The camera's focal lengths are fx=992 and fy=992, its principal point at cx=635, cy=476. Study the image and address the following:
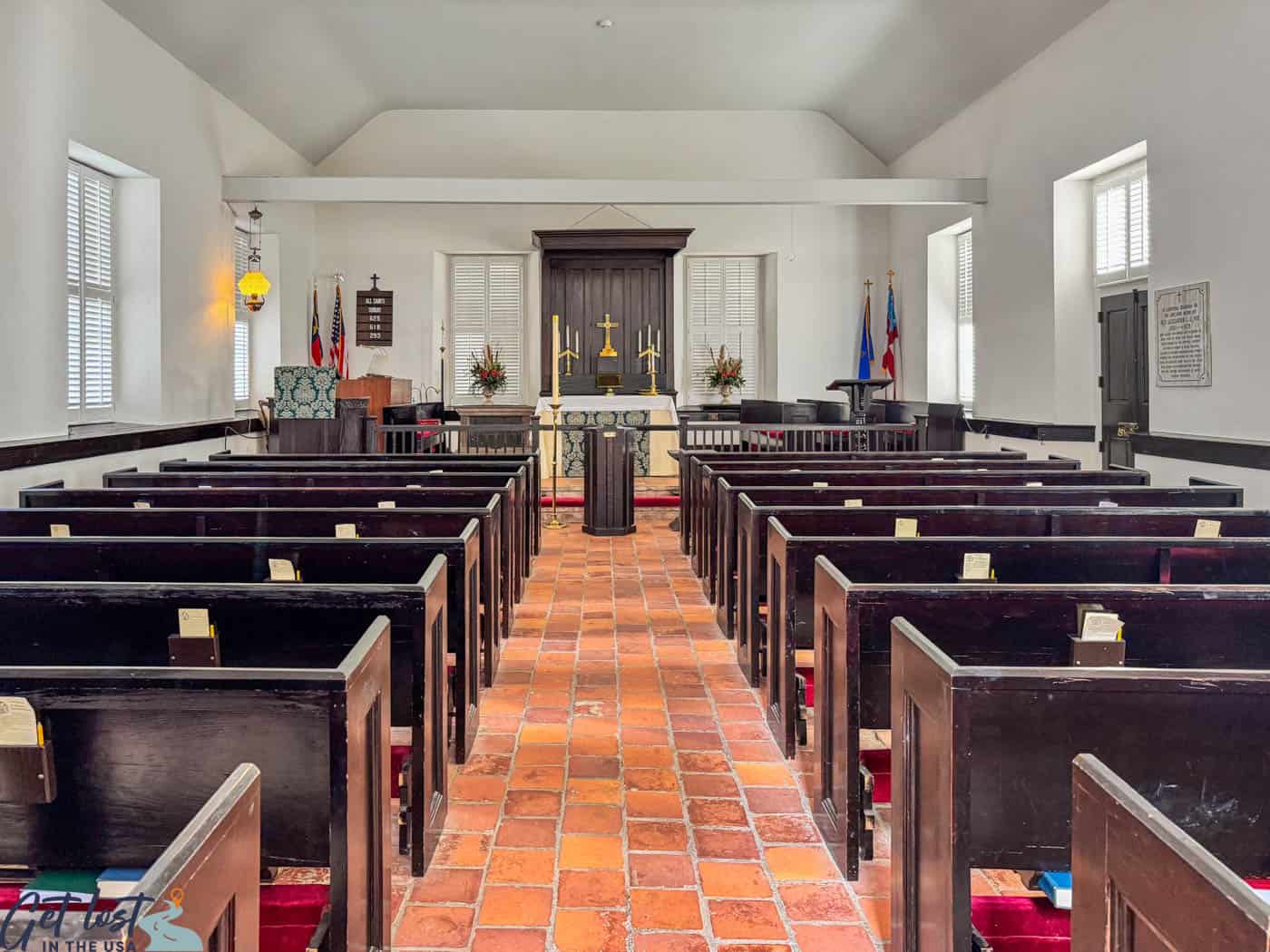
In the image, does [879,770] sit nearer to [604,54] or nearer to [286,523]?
[286,523]

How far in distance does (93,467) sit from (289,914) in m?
5.30

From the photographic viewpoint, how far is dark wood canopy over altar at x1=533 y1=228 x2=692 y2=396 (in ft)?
39.3

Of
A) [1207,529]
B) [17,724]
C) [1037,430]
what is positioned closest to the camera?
[17,724]

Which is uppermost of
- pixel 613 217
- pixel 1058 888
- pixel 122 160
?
pixel 613 217

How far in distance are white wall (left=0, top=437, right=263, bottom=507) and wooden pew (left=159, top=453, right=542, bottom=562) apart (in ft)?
2.18

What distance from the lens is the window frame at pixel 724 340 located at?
41.0ft

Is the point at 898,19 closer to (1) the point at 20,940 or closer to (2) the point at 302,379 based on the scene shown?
(2) the point at 302,379

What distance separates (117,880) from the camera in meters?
1.68

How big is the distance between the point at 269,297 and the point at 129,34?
3.69m

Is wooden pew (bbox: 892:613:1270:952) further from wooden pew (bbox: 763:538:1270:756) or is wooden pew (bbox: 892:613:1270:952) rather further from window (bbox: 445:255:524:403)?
window (bbox: 445:255:524:403)

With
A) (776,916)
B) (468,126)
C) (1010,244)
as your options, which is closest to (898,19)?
(1010,244)

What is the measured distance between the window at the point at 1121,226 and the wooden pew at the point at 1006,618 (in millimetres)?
5522

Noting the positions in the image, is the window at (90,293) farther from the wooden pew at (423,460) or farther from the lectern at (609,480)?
the lectern at (609,480)

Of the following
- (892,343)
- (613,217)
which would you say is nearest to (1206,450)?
(892,343)
